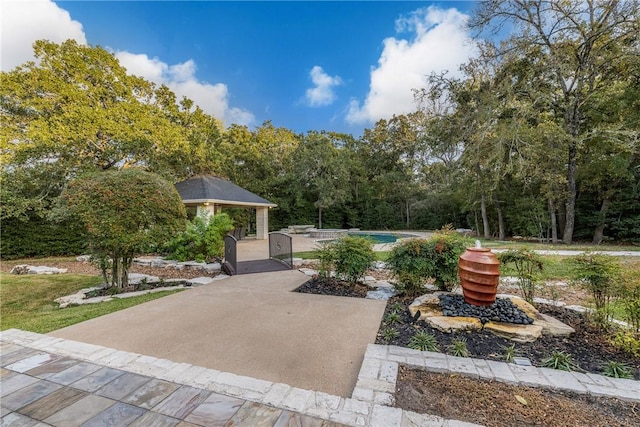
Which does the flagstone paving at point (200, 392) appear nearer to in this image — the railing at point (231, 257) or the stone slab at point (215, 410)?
the stone slab at point (215, 410)

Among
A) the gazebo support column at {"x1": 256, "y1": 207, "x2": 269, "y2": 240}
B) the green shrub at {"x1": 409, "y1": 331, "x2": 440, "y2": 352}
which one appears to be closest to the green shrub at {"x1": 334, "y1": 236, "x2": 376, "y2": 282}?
the green shrub at {"x1": 409, "y1": 331, "x2": 440, "y2": 352}

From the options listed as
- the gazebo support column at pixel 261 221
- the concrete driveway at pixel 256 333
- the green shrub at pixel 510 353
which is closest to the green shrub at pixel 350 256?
the concrete driveway at pixel 256 333

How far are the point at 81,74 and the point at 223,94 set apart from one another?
6.25m

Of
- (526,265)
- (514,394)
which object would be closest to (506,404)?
(514,394)

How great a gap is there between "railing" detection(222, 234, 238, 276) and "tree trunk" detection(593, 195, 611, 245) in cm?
1614

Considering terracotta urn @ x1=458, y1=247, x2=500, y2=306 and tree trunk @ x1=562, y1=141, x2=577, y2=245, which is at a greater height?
tree trunk @ x1=562, y1=141, x2=577, y2=245

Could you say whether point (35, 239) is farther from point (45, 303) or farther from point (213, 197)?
point (45, 303)

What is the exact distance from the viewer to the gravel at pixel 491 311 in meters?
3.44

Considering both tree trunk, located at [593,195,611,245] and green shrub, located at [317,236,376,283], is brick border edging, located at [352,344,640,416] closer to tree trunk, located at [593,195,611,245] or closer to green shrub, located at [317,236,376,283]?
green shrub, located at [317,236,376,283]

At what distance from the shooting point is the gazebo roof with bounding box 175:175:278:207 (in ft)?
38.6

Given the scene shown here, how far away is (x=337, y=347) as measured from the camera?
317 centimetres

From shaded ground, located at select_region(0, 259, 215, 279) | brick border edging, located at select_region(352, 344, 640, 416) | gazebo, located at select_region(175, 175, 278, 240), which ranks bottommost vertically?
brick border edging, located at select_region(352, 344, 640, 416)

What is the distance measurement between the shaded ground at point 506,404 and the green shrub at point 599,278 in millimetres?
1626

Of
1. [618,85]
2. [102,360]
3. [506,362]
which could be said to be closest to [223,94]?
[102,360]
